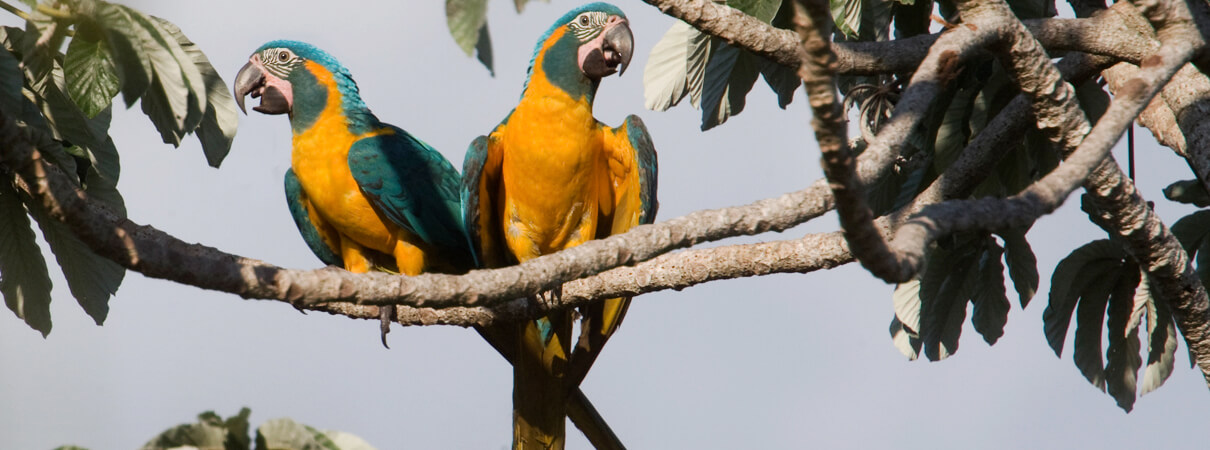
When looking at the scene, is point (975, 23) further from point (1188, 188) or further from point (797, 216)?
point (1188, 188)

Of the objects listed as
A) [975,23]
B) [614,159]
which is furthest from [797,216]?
[614,159]

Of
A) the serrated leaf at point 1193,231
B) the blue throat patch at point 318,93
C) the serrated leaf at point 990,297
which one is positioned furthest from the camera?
the blue throat patch at point 318,93

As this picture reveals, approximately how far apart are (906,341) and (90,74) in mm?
2509

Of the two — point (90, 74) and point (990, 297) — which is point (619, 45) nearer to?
point (990, 297)

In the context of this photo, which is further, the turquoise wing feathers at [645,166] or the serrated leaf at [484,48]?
the turquoise wing feathers at [645,166]

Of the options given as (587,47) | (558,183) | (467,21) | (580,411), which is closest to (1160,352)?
(580,411)

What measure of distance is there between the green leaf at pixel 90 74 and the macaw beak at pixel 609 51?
163 centimetres

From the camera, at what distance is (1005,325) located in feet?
10.6

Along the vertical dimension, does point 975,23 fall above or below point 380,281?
above

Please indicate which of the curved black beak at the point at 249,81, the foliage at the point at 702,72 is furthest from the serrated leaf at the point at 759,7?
the curved black beak at the point at 249,81

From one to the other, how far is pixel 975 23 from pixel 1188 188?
141 centimetres

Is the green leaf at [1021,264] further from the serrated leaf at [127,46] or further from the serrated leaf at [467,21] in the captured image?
the serrated leaf at [127,46]

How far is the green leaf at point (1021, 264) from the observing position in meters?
3.11

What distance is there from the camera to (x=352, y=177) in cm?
378
